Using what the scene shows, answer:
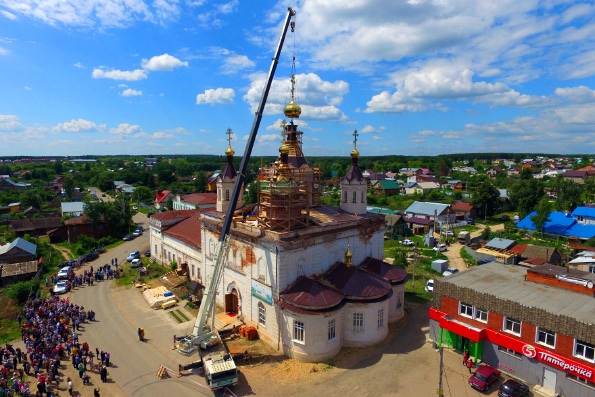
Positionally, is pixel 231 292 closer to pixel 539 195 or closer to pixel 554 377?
pixel 554 377

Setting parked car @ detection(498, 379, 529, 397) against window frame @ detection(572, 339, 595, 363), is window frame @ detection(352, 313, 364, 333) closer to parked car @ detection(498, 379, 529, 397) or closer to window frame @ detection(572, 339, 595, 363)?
parked car @ detection(498, 379, 529, 397)

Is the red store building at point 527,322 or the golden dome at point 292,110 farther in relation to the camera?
the golden dome at point 292,110

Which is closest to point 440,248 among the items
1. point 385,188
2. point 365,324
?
point 365,324

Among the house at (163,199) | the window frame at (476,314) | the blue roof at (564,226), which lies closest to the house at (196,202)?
the house at (163,199)

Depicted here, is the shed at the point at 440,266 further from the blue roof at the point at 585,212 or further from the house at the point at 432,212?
the blue roof at the point at 585,212

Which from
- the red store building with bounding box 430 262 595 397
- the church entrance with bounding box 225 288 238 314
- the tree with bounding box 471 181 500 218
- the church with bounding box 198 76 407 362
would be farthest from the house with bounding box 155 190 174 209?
the red store building with bounding box 430 262 595 397

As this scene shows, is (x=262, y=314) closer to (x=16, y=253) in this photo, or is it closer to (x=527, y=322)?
(x=527, y=322)

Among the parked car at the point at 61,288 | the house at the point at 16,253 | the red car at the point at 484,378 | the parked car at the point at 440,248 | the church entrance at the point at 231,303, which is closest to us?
the red car at the point at 484,378
